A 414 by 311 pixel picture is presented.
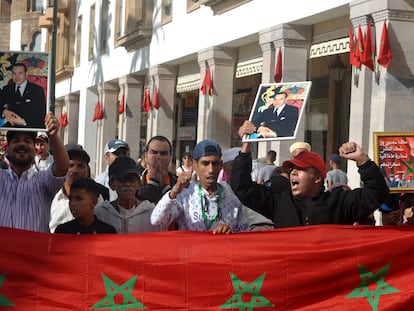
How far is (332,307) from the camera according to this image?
6.26 meters

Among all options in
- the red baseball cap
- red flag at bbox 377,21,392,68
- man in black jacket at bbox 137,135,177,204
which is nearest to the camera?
the red baseball cap

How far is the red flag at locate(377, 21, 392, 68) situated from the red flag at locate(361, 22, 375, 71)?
0.23 meters

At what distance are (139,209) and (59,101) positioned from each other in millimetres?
43438

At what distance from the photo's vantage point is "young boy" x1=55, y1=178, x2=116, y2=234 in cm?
649

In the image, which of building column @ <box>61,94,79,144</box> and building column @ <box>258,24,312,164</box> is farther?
building column @ <box>61,94,79,144</box>

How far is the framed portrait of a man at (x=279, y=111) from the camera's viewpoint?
6.87 m

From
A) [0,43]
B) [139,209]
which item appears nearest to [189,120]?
[139,209]

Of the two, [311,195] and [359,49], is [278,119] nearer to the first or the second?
[311,195]

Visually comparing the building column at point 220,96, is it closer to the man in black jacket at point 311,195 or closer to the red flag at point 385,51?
the red flag at point 385,51

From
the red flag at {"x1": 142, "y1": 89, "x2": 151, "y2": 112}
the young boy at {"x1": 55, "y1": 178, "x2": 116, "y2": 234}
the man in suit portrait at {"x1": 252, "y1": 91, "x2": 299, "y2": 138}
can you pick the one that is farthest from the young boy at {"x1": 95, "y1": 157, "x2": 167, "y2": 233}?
the red flag at {"x1": 142, "y1": 89, "x2": 151, "y2": 112}

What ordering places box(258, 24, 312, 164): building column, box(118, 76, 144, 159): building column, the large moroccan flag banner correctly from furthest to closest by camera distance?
box(118, 76, 144, 159): building column < box(258, 24, 312, 164): building column < the large moroccan flag banner

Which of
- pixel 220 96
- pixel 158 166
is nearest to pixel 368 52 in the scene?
pixel 158 166

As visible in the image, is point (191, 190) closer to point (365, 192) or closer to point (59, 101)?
point (365, 192)

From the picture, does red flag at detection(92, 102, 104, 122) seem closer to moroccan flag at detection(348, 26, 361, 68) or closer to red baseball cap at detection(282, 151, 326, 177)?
moroccan flag at detection(348, 26, 361, 68)
